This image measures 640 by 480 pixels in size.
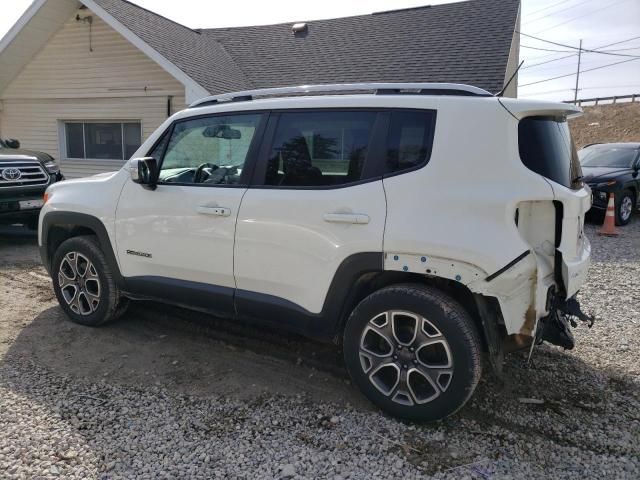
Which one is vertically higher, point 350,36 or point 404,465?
point 350,36

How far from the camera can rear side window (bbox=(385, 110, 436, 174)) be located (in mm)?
2867

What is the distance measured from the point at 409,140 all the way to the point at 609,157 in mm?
10223

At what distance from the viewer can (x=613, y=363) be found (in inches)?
150

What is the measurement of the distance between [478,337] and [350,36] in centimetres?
1258

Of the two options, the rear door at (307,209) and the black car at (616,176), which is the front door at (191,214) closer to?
the rear door at (307,209)

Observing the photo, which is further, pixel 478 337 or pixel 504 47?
pixel 504 47

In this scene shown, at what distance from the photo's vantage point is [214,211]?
3.41 metres

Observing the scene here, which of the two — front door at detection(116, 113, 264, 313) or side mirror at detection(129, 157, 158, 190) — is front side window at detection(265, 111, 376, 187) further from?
side mirror at detection(129, 157, 158, 190)

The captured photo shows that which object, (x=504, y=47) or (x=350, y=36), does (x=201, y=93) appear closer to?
(x=350, y=36)

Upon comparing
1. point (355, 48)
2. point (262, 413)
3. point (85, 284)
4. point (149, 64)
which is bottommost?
point (262, 413)

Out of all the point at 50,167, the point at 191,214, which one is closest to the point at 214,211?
the point at 191,214

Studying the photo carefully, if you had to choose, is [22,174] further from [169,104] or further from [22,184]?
[169,104]

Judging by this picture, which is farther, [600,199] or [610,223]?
[600,199]

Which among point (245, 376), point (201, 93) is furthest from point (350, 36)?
point (245, 376)
